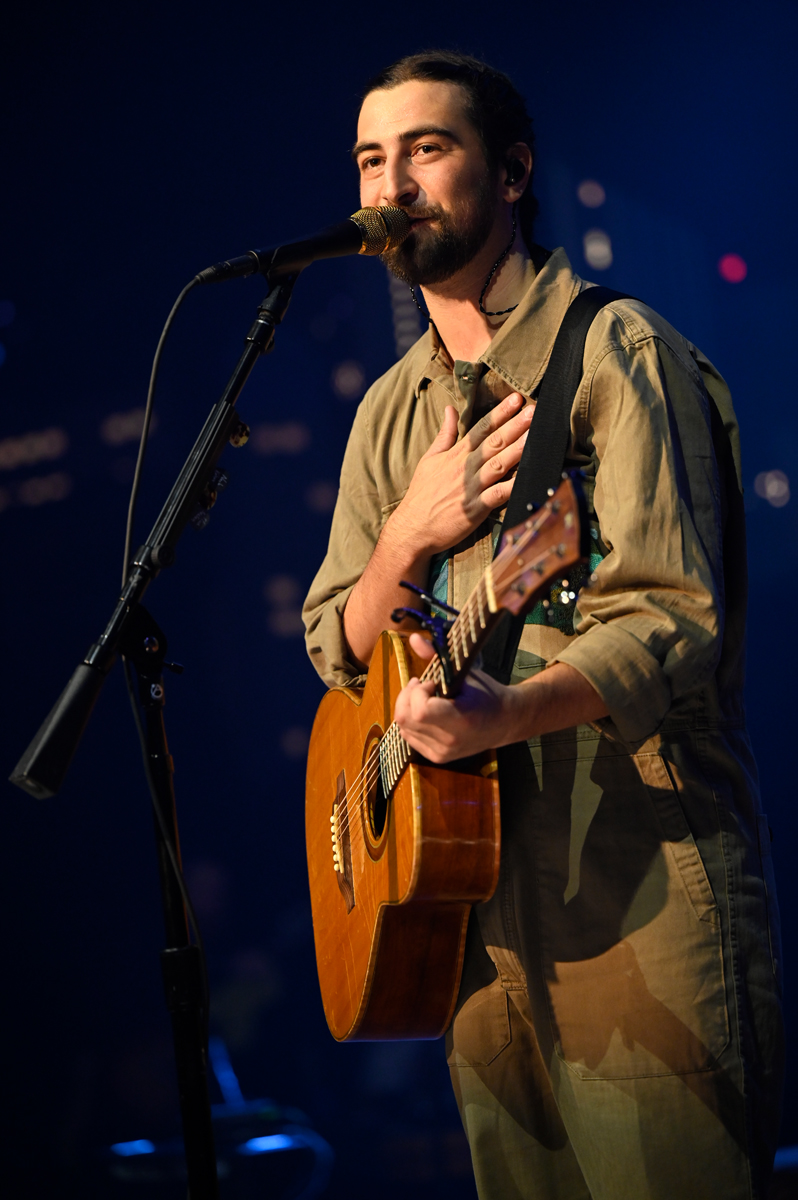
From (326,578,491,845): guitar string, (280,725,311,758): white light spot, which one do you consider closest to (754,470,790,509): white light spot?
(280,725,311,758): white light spot

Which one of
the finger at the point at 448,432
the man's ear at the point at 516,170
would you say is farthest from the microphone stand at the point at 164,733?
the man's ear at the point at 516,170

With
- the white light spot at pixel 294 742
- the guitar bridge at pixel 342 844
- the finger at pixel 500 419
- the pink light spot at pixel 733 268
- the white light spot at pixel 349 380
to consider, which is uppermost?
the pink light spot at pixel 733 268

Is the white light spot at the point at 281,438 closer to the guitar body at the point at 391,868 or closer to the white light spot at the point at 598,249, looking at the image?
the white light spot at the point at 598,249

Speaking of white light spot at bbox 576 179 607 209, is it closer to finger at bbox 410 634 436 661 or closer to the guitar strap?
the guitar strap

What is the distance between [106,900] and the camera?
2.89m

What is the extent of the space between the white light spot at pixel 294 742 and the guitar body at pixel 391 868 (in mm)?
993

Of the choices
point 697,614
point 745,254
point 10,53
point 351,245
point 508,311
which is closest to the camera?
point 697,614

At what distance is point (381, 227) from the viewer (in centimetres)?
164

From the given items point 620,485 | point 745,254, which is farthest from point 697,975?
point 745,254

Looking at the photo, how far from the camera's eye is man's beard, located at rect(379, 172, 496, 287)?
1.71 metres

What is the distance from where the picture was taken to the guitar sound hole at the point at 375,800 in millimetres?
1550

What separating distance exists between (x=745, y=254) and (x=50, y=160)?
2062 mm

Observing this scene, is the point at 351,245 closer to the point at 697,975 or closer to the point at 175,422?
the point at 697,975

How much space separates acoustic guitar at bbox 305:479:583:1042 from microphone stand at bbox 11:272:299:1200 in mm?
288
